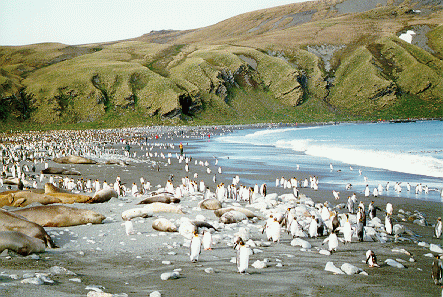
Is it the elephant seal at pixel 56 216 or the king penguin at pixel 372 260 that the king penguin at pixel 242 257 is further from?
the elephant seal at pixel 56 216

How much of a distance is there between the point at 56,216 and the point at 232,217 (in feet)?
22.4

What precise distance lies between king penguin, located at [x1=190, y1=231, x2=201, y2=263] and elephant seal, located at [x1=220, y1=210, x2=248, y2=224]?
17.0 feet

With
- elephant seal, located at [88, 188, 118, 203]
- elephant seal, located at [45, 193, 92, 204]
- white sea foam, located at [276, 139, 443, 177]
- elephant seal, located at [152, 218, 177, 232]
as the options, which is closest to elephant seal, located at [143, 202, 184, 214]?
elephant seal, located at [152, 218, 177, 232]

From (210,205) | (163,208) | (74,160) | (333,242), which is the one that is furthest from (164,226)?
(74,160)

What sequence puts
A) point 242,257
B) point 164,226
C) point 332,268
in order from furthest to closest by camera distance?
point 164,226 < point 332,268 < point 242,257

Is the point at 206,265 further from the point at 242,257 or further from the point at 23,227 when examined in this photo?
the point at 23,227

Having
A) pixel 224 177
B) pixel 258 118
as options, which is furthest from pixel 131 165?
pixel 258 118

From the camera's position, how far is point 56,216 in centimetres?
1477

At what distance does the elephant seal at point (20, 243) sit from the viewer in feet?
34.4

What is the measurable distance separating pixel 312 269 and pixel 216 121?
13282 centimetres

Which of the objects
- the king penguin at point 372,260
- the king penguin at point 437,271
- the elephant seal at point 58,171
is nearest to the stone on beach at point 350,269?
the king penguin at point 372,260

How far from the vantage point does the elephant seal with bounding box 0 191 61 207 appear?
57.1 feet

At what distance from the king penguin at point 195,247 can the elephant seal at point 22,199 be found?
31.6 ft

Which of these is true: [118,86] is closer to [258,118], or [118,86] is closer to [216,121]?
[216,121]
